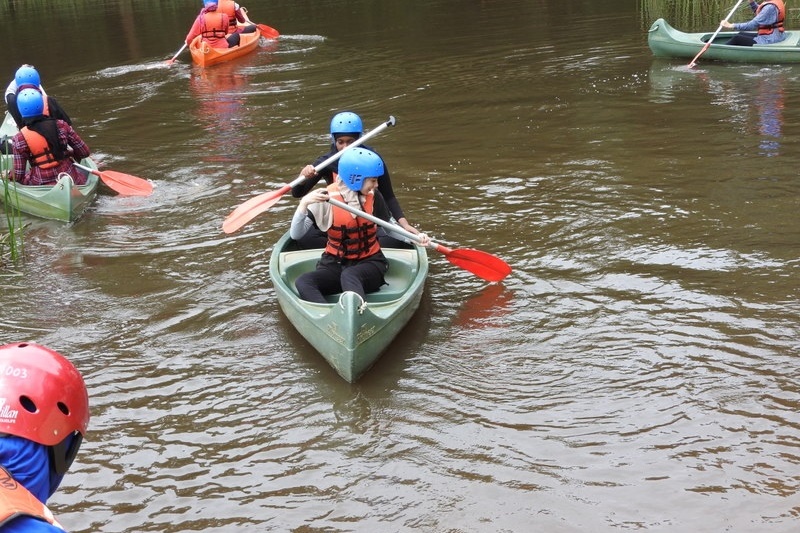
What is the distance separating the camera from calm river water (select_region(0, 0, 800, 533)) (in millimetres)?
4082

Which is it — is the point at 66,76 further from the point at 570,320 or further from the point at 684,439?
the point at 684,439

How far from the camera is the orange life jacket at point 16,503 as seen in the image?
1.63m

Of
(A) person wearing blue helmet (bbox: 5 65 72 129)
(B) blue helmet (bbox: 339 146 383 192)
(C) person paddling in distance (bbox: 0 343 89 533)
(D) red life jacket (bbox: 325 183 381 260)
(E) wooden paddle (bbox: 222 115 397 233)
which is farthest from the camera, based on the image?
(A) person wearing blue helmet (bbox: 5 65 72 129)

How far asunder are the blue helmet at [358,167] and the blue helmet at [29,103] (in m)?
3.75

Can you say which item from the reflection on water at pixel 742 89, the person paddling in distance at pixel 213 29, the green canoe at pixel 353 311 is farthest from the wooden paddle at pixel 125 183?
the person paddling in distance at pixel 213 29

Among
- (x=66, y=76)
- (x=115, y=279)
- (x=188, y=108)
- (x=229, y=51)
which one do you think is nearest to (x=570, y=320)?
(x=115, y=279)

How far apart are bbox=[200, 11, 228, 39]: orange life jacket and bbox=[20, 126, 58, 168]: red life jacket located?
786cm

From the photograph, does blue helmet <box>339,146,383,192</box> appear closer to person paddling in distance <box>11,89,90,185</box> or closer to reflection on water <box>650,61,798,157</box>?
person paddling in distance <box>11,89,90,185</box>

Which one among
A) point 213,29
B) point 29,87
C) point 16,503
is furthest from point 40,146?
point 213,29

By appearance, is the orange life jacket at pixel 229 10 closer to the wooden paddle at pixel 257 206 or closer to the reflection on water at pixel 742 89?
the reflection on water at pixel 742 89

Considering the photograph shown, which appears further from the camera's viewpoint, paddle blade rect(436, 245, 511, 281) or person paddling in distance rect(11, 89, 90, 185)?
person paddling in distance rect(11, 89, 90, 185)

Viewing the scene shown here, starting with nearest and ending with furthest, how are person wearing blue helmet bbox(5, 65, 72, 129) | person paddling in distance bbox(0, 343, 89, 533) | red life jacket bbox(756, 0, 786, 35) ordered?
person paddling in distance bbox(0, 343, 89, 533), person wearing blue helmet bbox(5, 65, 72, 129), red life jacket bbox(756, 0, 786, 35)

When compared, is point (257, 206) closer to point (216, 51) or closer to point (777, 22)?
point (777, 22)

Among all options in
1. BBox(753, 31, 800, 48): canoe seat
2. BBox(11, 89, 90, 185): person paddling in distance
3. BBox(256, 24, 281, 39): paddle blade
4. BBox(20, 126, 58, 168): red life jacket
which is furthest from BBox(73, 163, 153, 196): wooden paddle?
BBox(256, 24, 281, 39): paddle blade
